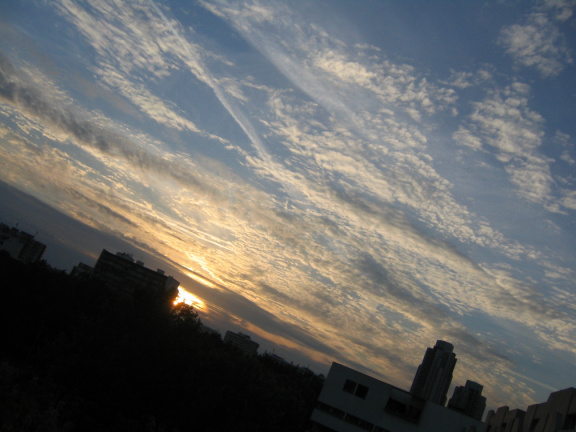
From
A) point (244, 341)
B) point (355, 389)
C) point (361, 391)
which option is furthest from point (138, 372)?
point (244, 341)

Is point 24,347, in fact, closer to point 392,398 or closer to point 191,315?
point 191,315

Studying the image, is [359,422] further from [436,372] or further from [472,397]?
[436,372]

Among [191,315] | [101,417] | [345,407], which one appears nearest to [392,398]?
[345,407]

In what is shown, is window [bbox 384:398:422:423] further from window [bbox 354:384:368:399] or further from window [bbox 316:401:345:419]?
window [bbox 316:401:345:419]

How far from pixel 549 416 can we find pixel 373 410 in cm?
2119

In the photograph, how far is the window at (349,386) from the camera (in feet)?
115

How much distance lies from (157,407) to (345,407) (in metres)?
17.2

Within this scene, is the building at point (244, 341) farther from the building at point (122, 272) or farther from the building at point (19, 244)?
the building at point (19, 244)

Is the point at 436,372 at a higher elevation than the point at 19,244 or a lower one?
higher

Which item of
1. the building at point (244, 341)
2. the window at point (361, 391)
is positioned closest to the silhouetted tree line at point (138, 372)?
the window at point (361, 391)

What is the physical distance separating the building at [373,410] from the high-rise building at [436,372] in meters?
48.9

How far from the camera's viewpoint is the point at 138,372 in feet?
133

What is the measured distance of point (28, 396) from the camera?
20.7 meters

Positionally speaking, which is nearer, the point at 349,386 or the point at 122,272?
the point at 349,386
